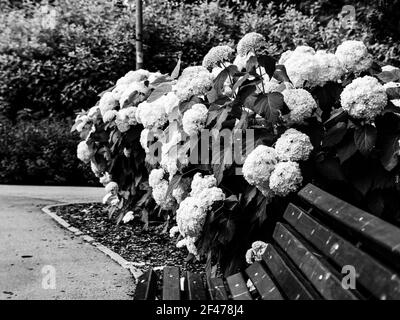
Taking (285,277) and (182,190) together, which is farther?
(182,190)

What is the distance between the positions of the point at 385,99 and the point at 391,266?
6.79 feet

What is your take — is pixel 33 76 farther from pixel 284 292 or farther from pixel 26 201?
pixel 284 292

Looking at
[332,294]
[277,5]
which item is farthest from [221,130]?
[277,5]

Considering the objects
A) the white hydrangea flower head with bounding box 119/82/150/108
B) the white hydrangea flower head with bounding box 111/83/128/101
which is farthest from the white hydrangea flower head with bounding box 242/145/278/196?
the white hydrangea flower head with bounding box 111/83/128/101

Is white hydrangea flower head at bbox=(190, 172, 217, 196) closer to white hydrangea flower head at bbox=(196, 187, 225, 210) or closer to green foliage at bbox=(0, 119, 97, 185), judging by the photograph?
white hydrangea flower head at bbox=(196, 187, 225, 210)

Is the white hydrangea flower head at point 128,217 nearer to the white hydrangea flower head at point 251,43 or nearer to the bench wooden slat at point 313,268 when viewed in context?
the white hydrangea flower head at point 251,43

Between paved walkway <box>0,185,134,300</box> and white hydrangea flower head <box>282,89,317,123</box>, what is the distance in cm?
174

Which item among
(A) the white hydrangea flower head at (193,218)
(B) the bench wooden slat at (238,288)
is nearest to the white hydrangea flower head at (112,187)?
(A) the white hydrangea flower head at (193,218)

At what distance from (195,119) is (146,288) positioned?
1.67 metres

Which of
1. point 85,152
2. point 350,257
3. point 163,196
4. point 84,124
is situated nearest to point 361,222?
point 350,257

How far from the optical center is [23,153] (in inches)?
425

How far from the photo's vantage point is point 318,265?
208 centimetres

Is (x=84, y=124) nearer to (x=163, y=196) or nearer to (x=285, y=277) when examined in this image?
(x=163, y=196)

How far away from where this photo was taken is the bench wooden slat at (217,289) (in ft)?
8.78
